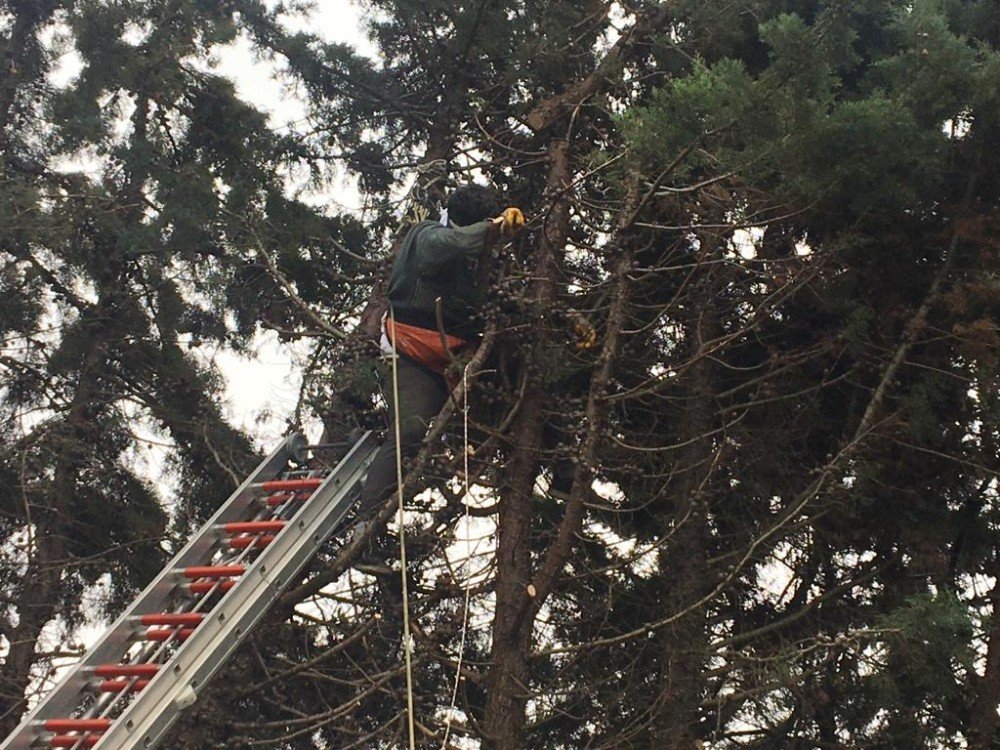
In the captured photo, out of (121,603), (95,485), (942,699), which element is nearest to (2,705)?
(121,603)

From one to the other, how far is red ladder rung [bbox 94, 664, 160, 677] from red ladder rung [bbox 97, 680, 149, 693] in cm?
4

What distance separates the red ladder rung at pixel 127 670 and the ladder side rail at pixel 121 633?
8cm

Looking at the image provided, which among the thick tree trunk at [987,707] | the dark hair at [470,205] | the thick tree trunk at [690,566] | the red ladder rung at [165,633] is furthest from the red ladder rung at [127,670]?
the thick tree trunk at [987,707]

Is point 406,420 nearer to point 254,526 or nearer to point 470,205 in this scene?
point 254,526

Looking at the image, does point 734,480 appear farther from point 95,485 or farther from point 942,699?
point 95,485

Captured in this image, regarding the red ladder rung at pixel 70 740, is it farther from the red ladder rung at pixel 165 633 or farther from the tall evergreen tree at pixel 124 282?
the tall evergreen tree at pixel 124 282

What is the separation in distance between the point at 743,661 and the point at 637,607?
3.99ft

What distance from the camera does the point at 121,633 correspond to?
611cm

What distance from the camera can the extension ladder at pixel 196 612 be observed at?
547cm

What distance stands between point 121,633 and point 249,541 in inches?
33.3

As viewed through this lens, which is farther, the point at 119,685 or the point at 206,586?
the point at 206,586

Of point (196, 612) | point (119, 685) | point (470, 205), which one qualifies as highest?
point (470, 205)

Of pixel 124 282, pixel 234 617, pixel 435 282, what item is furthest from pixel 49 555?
pixel 435 282

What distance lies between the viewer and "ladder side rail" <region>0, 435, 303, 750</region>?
5.61m
